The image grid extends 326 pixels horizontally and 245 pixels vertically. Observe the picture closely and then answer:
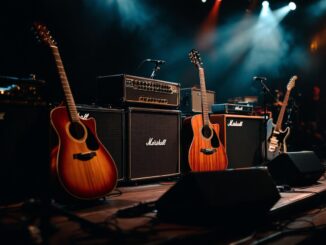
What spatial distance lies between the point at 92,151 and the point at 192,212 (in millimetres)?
792

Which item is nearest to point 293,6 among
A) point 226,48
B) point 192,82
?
point 226,48

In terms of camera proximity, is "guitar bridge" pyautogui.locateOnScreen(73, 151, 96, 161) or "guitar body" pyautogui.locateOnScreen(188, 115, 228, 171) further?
"guitar body" pyautogui.locateOnScreen(188, 115, 228, 171)

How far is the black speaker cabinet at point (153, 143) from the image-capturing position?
9.82 ft

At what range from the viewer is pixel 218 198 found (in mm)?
1671

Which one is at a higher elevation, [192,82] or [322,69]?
[322,69]

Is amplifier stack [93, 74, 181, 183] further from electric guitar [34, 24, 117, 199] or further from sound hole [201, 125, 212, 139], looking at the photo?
electric guitar [34, 24, 117, 199]

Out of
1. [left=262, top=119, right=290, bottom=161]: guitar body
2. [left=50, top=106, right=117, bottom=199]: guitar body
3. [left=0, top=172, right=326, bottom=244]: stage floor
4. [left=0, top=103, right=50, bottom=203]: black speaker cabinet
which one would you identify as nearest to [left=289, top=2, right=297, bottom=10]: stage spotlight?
[left=262, top=119, right=290, bottom=161]: guitar body

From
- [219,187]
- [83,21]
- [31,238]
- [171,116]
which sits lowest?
[31,238]

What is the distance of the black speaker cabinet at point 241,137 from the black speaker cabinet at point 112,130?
1.28 meters

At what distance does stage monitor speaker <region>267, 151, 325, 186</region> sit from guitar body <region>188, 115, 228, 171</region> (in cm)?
50

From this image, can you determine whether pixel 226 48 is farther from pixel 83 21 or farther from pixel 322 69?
pixel 83 21

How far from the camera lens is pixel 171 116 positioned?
3.36 metres

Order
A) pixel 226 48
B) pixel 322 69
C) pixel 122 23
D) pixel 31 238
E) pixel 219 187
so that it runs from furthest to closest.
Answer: pixel 322 69 → pixel 226 48 → pixel 122 23 → pixel 219 187 → pixel 31 238

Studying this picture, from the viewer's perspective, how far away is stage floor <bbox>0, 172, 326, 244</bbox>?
57.2 inches
